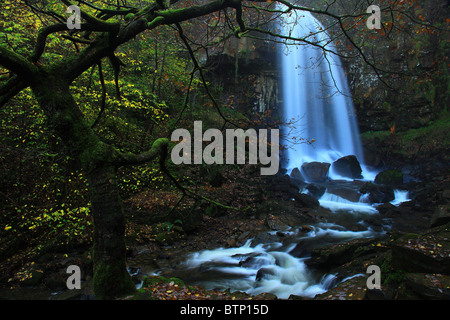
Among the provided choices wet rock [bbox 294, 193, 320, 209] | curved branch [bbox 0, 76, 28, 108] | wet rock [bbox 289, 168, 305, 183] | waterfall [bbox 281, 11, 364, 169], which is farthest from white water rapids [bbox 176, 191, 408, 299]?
waterfall [bbox 281, 11, 364, 169]

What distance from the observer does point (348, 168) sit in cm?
1694

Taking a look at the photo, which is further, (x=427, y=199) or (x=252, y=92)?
(x=252, y=92)

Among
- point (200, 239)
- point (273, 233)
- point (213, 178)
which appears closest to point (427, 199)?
point (273, 233)

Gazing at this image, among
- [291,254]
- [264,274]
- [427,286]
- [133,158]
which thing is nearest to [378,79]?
[291,254]

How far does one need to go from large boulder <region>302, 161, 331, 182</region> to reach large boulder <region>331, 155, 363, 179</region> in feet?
4.14

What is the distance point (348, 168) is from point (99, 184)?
17.3 metres

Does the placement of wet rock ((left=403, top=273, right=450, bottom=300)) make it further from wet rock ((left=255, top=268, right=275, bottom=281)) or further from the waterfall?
the waterfall

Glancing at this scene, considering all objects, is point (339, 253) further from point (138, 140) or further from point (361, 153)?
point (361, 153)

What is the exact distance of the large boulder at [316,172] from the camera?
16.1 metres

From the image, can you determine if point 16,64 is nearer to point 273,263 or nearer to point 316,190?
point 273,263

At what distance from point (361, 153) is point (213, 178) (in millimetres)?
14333

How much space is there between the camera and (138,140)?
9.12m

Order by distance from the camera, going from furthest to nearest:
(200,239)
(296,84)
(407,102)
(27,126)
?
(296,84), (407,102), (200,239), (27,126)

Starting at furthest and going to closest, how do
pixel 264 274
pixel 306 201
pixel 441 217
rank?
pixel 306 201, pixel 441 217, pixel 264 274
